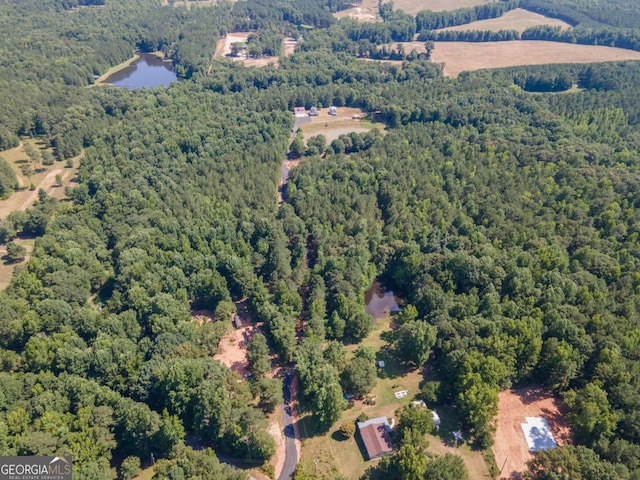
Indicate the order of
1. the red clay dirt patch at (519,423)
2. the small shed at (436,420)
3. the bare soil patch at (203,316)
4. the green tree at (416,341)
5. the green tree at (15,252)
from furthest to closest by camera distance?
the green tree at (15,252), the bare soil patch at (203,316), the green tree at (416,341), the small shed at (436,420), the red clay dirt patch at (519,423)

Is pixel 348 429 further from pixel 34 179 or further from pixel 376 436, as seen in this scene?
pixel 34 179

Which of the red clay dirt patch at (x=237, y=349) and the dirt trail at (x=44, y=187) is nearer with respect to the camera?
the red clay dirt patch at (x=237, y=349)

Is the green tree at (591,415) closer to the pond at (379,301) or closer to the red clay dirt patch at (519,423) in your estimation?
the red clay dirt patch at (519,423)

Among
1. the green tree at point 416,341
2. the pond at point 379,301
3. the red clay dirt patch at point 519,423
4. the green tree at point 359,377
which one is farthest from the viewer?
the pond at point 379,301

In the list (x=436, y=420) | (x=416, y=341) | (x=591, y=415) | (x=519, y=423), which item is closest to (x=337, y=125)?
(x=416, y=341)

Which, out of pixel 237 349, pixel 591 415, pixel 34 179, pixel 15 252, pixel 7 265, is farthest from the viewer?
pixel 34 179

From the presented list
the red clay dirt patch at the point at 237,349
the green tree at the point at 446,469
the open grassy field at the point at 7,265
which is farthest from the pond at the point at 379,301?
the open grassy field at the point at 7,265

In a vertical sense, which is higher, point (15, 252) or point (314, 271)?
point (15, 252)
